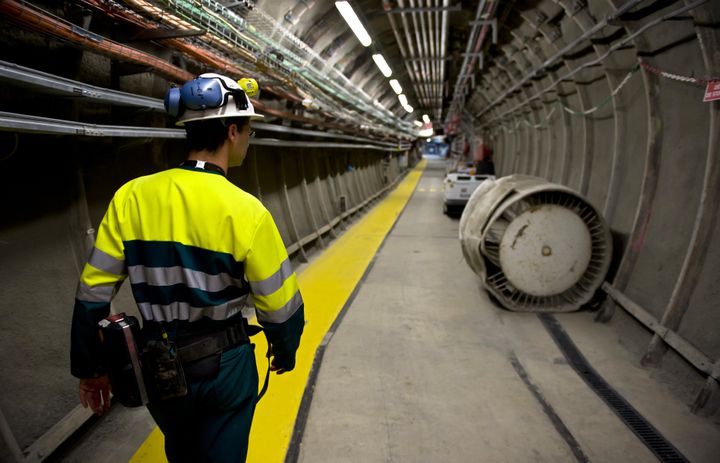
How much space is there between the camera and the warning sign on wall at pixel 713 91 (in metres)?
3.19

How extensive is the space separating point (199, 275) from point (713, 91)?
4140 millimetres

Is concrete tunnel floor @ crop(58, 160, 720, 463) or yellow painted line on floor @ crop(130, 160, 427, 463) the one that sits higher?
concrete tunnel floor @ crop(58, 160, 720, 463)

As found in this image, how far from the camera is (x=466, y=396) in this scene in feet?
10.6

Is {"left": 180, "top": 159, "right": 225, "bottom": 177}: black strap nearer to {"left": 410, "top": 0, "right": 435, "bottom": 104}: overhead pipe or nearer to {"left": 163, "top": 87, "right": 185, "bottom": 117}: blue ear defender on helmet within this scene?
{"left": 163, "top": 87, "right": 185, "bottom": 117}: blue ear defender on helmet

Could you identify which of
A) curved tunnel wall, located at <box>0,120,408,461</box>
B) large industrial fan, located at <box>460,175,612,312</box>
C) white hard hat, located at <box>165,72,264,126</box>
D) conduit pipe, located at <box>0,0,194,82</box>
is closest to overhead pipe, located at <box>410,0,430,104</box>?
large industrial fan, located at <box>460,175,612,312</box>

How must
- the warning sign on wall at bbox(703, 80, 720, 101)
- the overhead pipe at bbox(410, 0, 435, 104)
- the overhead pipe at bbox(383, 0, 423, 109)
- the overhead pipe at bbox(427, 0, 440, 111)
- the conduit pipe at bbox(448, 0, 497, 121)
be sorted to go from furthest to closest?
1. the overhead pipe at bbox(410, 0, 435, 104)
2. the overhead pipe at bbox(427, 0, 440, 111)
3. the overhead pipe at bbox(383, 0, 423, 109)
4. the conduit pipe at bbox(448, 0, 497, 121)
5. the warning sign on wall at bbox(703, 80, 720, 101)

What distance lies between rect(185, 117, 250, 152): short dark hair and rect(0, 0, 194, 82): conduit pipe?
1.12 metres

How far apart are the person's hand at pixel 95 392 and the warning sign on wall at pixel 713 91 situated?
4608 mm

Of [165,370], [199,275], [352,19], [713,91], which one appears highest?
[352,19]

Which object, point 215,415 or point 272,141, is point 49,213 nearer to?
point 215,415

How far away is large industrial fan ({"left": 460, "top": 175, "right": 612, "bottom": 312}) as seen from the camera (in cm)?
448

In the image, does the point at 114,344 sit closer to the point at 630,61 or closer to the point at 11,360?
the point at 11,360

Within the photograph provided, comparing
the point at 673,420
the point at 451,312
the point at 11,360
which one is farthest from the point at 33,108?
the point at 673,420

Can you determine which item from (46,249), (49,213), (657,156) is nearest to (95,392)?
(46,249)
